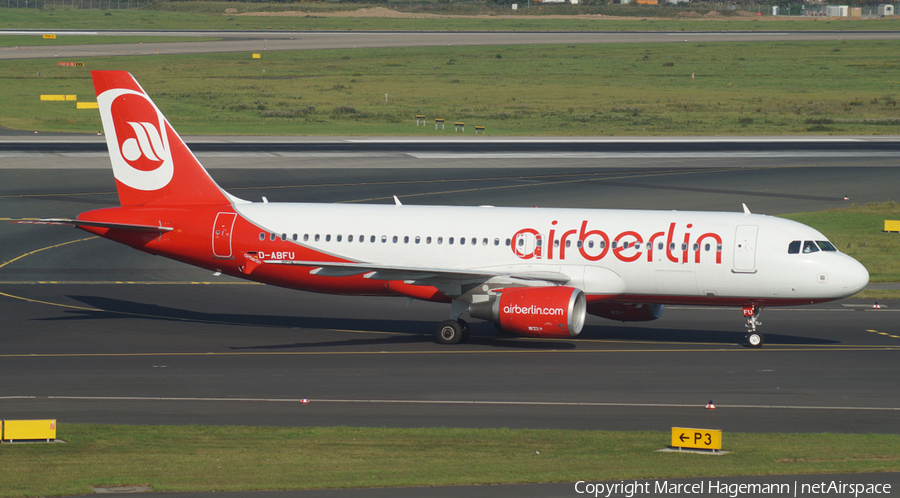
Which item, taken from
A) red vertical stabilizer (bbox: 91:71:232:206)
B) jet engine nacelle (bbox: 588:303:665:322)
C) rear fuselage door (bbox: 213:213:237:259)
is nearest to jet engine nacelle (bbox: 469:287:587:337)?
jet engine nacelle (bbox: 588:303:665:322)

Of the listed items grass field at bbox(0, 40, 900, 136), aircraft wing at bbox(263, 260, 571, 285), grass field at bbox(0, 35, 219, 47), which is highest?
grass field at bbox(0, 35, 219, 47)

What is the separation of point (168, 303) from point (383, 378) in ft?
51.5

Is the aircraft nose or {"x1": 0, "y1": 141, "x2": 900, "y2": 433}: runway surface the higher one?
the aircraft nose

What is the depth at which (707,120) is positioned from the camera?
358 ft

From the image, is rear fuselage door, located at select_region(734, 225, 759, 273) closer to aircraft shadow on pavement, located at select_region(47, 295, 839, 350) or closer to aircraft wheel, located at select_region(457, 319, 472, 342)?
aircraft shadow on pavement, located at select_region(47, 295, 839, 350)

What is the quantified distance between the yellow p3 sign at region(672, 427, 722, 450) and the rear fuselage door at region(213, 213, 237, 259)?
2072 cm

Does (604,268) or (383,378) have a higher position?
(604,268)

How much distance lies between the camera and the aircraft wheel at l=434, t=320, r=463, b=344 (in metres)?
36.4

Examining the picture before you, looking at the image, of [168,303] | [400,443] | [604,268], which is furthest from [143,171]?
[400,443]

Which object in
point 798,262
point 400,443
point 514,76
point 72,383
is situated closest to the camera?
point 400,443

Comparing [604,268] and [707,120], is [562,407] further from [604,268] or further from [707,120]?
[707,120]

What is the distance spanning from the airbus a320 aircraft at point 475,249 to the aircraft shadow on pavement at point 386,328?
3.51 ft

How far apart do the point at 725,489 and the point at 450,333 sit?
17.6m

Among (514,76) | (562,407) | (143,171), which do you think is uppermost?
(514,76)
